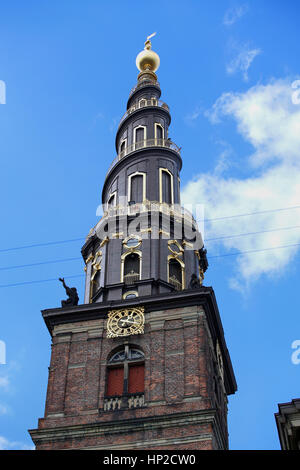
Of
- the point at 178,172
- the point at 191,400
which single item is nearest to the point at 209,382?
the point at 191,400

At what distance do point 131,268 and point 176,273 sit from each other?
2.75m

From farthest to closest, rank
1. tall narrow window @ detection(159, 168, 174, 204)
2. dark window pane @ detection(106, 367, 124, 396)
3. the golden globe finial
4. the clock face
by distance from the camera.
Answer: the golden globe finial < tall narrow window @ detection(159, 168, 174, 204) < the clock face < dark window pane @ detection(106, 367, 124, 396)

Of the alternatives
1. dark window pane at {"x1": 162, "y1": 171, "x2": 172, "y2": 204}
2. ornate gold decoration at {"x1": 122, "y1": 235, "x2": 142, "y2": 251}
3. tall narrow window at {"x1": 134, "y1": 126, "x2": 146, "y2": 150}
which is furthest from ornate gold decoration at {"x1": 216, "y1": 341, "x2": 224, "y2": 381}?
tall narrow window at {"x1": 134, "y1": 126, "x2": 146, "y2": 150}

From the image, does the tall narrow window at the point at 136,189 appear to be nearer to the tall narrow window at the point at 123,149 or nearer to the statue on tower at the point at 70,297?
the tall narrow window at the point at 123,149

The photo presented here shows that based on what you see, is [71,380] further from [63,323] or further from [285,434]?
[285,434]

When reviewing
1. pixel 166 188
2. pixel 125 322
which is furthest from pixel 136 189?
pixel 125 322

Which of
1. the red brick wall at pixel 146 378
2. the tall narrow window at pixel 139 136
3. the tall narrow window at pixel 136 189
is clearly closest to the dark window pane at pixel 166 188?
the tall narrow window at pixel 136 189

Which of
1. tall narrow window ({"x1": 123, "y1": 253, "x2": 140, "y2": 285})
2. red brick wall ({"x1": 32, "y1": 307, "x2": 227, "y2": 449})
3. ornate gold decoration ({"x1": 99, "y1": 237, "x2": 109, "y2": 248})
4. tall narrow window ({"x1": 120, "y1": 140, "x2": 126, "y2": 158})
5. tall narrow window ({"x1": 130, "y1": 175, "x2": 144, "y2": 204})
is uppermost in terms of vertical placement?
tall narrow window ({"x1": 120, "y1": 140, "x2": 126, "y2": 158})

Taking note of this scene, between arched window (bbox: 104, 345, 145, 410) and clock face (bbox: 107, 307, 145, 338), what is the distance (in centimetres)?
90

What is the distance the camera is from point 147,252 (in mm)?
53406

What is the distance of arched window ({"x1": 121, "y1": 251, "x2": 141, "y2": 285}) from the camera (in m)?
52.7

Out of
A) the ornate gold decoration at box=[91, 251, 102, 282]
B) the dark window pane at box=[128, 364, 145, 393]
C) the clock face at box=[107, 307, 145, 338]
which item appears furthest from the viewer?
the ornate gold decoration at box=[91, 251, 102, 282]

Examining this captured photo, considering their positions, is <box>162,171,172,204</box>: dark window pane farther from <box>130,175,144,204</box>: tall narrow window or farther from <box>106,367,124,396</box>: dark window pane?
<box>106,367,124,396</box>: dark window pane
